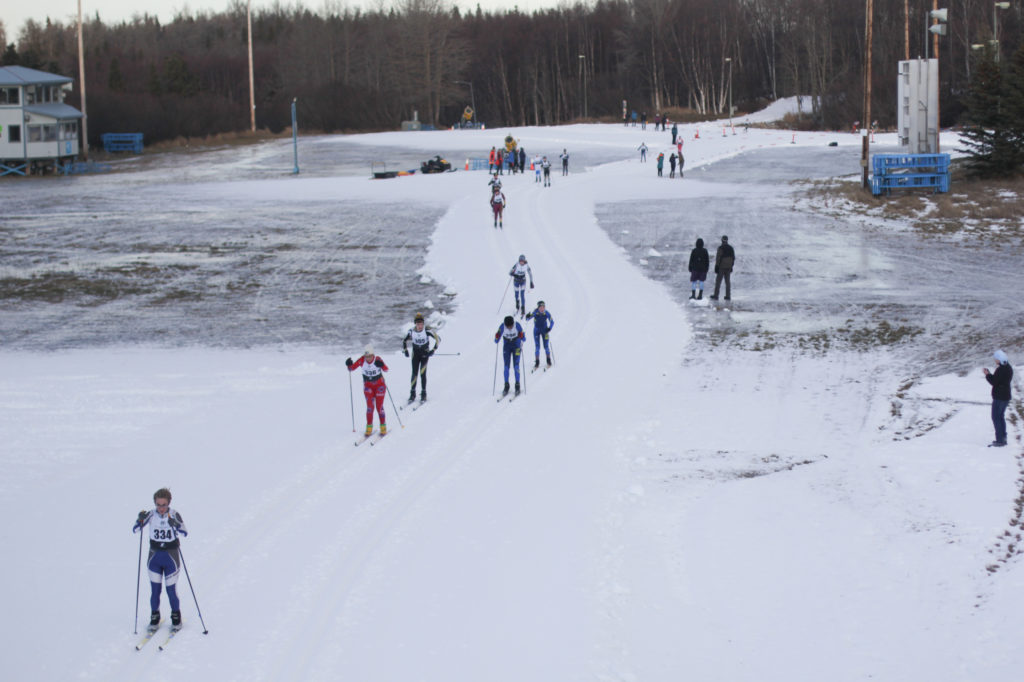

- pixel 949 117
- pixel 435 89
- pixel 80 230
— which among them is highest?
pixel 435 89

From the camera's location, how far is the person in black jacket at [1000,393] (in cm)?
1338

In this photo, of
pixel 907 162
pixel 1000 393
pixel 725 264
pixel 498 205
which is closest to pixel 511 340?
pixel 1000 393

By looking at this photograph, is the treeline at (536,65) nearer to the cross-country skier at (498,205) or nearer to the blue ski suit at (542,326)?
the cross-country skier at (498,205)

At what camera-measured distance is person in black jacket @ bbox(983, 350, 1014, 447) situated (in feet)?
43.9

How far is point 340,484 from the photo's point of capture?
12688 mm

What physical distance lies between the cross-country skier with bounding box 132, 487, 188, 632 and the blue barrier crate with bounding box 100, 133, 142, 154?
72.3 meters

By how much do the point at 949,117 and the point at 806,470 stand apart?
62107 mm

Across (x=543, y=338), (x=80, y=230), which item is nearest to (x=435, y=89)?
(x=80, y=230)

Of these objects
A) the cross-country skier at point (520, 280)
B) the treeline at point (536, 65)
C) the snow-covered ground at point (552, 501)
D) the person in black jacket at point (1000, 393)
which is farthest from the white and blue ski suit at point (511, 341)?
the treeline at point (536, 65)

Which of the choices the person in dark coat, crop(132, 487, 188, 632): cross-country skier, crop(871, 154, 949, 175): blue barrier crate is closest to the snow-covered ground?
crop(132, 487, 188, 632): cross-country skier

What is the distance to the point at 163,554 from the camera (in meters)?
9.27

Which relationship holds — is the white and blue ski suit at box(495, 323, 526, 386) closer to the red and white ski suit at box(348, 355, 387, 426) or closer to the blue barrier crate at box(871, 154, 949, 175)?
the red and white ski suit at box(348, 355, 387, 426)

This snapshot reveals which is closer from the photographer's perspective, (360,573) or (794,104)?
(360,573)

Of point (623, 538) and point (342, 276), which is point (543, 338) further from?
point (342, 276)
